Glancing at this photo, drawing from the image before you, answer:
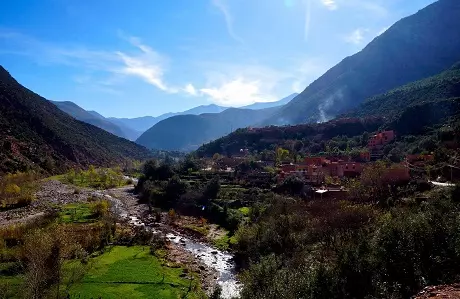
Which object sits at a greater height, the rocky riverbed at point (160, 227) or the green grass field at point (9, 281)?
the green grass field at point (9, 281)

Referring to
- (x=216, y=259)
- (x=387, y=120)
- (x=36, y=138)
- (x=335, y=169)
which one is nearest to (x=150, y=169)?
(x=335, y=169)

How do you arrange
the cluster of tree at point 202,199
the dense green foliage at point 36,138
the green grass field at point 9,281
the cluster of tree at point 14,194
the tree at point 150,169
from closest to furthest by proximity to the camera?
the green grass field at point 9,281 < the cluster of tree at point 202,199 < the cluster of tree at point 14,194 < the tree at point 150,169 < the dense green foliage at point 36,138

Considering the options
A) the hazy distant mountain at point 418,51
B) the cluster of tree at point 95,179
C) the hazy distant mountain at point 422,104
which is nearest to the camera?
the hazy distant mountain at point 422,104

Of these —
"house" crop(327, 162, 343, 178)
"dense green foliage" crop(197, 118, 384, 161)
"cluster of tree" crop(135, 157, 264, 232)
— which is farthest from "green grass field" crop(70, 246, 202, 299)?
"dense green foliage" crop(197, 118, 384, 161)

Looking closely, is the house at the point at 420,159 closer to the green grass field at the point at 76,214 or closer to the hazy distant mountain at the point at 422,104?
the hazy distant mountain at the point at 422,104

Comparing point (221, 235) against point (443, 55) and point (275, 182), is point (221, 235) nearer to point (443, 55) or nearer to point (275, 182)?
point (275, 182)

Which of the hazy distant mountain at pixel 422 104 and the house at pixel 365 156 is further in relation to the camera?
the hazy distant mountain at pixel 422 104

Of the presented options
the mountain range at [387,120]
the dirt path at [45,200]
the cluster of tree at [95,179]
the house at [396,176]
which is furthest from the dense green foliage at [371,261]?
the cluster of tree at [95,179]
